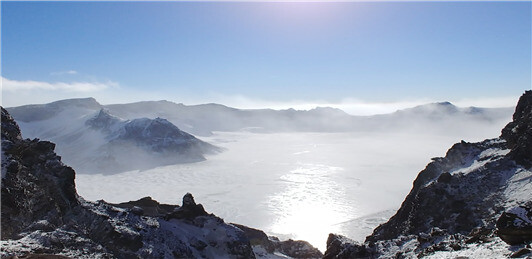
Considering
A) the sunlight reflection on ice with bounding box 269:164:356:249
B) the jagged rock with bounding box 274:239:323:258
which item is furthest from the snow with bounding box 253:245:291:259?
the sunlight reflection on ice with bounding box 269:164:356:249

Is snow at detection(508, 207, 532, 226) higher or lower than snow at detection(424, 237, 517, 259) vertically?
higher

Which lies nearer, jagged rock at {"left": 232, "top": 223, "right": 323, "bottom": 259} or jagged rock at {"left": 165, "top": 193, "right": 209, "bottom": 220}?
jagged rock at {"left": 165, "top": 193, "right": 209, "bottom": 220}

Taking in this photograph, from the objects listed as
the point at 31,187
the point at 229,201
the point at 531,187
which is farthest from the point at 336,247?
the point at 229,201

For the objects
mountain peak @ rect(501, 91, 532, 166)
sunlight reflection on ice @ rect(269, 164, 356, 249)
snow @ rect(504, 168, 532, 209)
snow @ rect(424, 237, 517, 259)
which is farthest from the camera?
sunlight reflection on ice @ rect(269, 164, 356, 249)

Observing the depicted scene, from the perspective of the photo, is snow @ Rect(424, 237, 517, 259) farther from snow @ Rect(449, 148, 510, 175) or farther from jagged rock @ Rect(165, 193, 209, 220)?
jagged rock @ Rect(165, 193, 209, 220)

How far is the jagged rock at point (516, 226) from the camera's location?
62.8ft

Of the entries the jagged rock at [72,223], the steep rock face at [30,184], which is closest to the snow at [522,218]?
the jagged rock at [72,223]

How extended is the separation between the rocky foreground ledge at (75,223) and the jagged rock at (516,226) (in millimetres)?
29011

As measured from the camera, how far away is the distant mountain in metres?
31.9

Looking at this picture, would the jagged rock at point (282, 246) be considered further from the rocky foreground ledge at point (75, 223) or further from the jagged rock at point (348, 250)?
the jagged rock at point (348, 250)

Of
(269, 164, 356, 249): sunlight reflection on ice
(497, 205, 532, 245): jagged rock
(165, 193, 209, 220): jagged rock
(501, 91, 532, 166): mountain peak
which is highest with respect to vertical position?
(501, 91, 532, 166): mountain peak

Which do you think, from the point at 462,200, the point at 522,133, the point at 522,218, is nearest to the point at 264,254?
the point at 462,200

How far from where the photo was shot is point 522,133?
157 feet

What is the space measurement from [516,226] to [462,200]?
2647 centimetres
